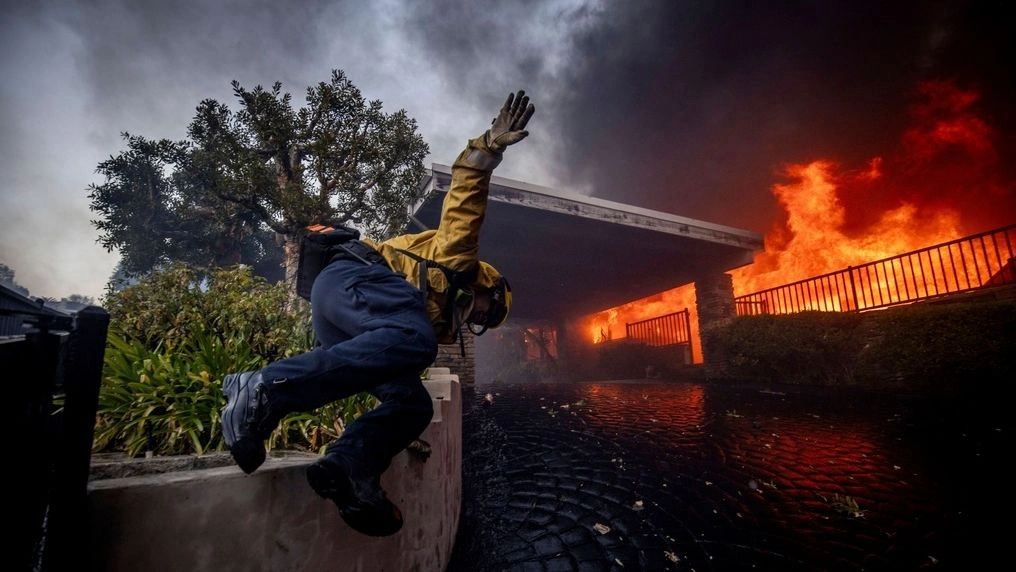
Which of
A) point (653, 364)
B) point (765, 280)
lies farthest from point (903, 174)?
point (653, 364)

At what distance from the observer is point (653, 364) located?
45.6ft

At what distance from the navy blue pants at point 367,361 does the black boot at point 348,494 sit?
46 mm

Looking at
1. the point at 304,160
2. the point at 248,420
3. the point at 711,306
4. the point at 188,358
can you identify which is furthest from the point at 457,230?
the point at 711,306

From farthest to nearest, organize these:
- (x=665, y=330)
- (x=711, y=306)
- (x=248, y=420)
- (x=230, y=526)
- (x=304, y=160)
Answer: (x=665, y=330) → (x=711, y=306) → (x=304, y=160) → (x=248, y=420) → (x=230, y=526)

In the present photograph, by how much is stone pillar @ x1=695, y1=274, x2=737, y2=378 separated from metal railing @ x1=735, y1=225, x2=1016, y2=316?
952mm

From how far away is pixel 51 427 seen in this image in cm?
96

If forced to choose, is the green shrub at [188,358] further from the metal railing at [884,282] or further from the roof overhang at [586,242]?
the metal railing at [884,282]

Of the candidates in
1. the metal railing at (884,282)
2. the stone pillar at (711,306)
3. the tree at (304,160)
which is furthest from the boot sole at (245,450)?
the stone pillar at (711,306)

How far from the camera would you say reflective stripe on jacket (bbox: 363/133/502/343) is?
1.73 meters

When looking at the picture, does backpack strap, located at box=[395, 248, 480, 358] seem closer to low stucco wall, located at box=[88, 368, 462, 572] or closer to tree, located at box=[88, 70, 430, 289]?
low stucco wall, located at box=[88, 368, 462, 572]

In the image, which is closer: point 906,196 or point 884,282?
point 884,282

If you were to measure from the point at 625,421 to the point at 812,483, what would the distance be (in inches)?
105

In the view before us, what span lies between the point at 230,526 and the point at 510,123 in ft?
6.00

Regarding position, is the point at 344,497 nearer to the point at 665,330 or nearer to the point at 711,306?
the point at 711,306
